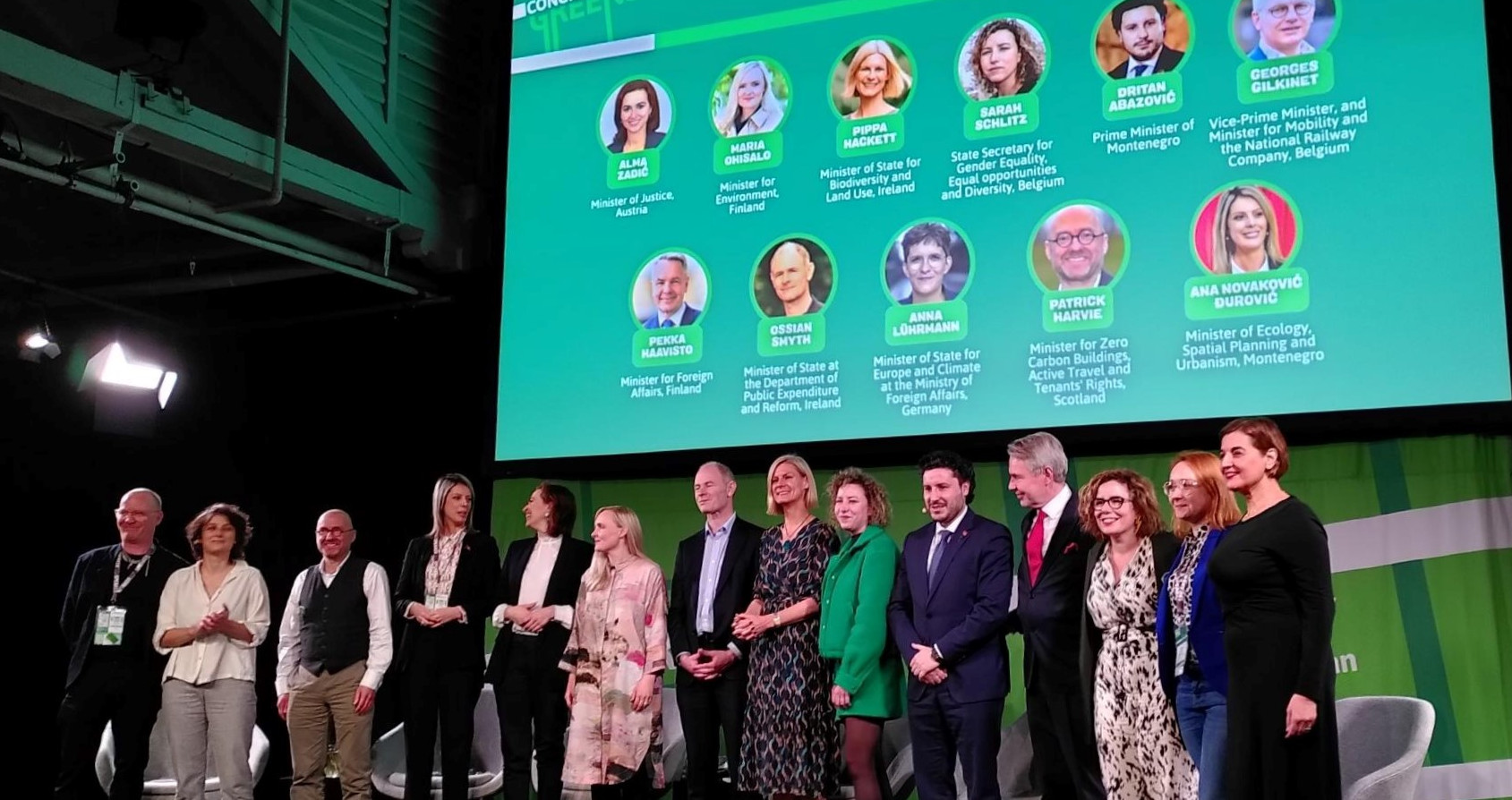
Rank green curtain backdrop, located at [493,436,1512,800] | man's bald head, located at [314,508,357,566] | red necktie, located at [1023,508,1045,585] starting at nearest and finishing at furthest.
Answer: red necktie, located at [1023,508,1045,585] → green curtain backdrop, located at [493,436,1512,800] → man's bald head, located at [314,508,357,566]

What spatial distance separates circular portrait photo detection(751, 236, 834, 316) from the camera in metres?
5.77

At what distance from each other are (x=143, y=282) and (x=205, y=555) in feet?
9.16

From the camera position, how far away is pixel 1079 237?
5297 millimetres

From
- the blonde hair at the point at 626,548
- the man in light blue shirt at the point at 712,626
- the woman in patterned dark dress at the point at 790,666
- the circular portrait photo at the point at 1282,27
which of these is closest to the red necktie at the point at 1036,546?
the woman in patterned dark dress at the point at 790,666

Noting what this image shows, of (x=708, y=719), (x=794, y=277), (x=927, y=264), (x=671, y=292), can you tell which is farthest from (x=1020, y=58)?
(x=708, y=719)

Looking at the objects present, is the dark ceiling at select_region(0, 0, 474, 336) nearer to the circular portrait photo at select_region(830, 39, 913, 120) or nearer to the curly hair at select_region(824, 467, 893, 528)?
the circular portrait photo at select_region(830, 39, 913, 120)

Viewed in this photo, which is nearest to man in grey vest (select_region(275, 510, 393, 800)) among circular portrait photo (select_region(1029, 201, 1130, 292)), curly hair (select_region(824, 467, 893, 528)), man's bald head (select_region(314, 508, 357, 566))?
man's bald head (select_region(314, 508, 357, 566))

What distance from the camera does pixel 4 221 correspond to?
694 cm

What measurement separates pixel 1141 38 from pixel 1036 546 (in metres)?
2.15

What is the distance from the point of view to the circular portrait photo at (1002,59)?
548cm

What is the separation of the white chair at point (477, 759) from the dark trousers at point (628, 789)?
90 centimetres

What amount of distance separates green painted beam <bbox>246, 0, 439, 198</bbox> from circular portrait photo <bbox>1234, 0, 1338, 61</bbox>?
4094mm

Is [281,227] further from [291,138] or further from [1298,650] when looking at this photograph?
[1298,650]

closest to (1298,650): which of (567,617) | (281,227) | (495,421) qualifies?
(567,617)
